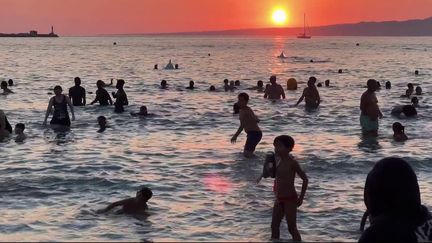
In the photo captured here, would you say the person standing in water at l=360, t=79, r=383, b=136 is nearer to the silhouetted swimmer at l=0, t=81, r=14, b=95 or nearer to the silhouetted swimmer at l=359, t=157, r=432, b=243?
the silhouetted swimmer at l=359, t=157, r=432, b=243

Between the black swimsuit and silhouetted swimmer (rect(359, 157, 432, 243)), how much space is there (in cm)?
1645

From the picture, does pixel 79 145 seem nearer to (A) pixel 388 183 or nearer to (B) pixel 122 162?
(B) pixel 122 162

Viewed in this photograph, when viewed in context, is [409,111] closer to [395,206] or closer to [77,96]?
[77,96]

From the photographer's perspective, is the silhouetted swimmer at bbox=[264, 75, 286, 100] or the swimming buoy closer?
Answer: the silhouetted swimmer at bbox=[264, 75, 286, 100]

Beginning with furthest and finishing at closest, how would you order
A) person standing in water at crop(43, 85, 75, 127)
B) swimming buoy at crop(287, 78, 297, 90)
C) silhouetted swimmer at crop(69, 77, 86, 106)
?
swimming buoy at crop(287, 78, 297, 90) < silhouetted swimmer at crop(69, 77, 86, 106) < person standing in water at crop(43, 85, 75, 127)

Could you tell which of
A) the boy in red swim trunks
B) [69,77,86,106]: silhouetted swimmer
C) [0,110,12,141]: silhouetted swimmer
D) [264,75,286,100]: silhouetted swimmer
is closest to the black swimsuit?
[0,110,12,141]: silhouetted swimmer

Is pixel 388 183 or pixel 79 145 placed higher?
pixel 388 183

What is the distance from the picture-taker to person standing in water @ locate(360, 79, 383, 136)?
1681 centimetres

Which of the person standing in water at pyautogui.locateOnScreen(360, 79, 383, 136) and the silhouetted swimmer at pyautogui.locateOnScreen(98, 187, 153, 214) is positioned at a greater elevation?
the person standing in water at pyautogui.locateOnScreen(360, 79, 383, 136)

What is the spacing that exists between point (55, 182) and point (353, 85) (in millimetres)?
34490

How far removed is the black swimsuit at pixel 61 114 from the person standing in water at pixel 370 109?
916 centimetres

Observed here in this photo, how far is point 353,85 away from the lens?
4428cm

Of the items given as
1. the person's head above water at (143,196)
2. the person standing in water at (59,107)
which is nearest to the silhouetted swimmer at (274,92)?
the person standing in water at (59,107)

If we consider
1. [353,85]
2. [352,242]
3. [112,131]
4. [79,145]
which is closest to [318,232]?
[352,242]
